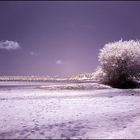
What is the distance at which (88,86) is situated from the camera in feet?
138

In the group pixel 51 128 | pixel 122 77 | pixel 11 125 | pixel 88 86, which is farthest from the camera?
pixel 122 77

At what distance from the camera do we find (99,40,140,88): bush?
47781 mm

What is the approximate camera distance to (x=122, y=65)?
48.1 meters

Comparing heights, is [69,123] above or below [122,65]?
below

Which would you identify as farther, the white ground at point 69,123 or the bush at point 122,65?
the bush at point 122,65

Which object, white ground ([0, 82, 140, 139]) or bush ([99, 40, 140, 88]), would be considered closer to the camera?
white ground ([0, 82, 140, 139])

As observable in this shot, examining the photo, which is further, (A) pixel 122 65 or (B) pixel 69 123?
(A) pixel 122 65

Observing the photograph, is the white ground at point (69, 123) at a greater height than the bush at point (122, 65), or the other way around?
the bush at point (122, 65)

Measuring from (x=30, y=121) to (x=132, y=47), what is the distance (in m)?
35.8

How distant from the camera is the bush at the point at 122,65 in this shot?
4778 centimetres

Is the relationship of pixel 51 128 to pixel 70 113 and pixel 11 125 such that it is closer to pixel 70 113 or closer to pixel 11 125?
pixel 11 125

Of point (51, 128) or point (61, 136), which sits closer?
point (61, 136)

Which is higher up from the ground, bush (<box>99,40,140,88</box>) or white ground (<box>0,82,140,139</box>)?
bush (<box>99,40,140,88</box>)

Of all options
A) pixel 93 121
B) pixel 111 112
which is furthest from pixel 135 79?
pixel 93 121
